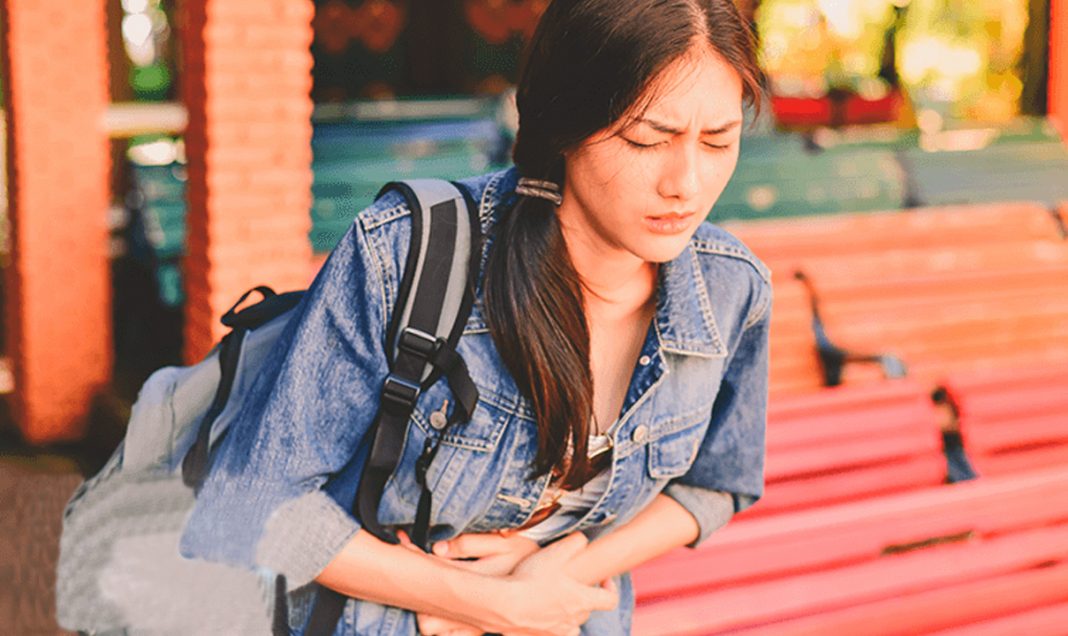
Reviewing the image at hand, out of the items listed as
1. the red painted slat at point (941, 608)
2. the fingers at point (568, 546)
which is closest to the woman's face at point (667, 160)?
the fingers at point (568, 546)

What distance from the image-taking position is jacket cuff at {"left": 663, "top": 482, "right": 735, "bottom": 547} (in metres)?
1.95

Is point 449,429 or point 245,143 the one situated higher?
point 449,429

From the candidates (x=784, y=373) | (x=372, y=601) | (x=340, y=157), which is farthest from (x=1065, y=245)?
(x=372, y=601)

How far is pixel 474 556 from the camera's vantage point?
1.79 metres

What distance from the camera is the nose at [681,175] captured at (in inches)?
63.3

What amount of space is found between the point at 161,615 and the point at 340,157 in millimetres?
5670

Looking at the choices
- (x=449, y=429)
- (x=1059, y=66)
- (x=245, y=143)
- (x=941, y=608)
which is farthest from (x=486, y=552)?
(x=1059, y=66)

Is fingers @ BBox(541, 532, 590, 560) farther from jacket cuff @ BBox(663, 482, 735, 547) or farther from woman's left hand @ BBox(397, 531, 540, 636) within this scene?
jacket cuff @ BBox(663, 482, 735, 547)

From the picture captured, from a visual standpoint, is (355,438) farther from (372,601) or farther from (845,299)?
(845,299)

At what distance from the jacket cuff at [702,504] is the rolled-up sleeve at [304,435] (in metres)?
0.58

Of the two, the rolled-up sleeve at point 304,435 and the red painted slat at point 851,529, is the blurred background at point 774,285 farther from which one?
the rolled-up sleeve at point 304,435

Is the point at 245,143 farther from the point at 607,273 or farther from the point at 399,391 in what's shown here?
the point at 399,391

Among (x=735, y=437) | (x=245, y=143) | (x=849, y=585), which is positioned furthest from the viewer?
(x=245, y=143)

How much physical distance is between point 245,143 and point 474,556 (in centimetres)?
354
